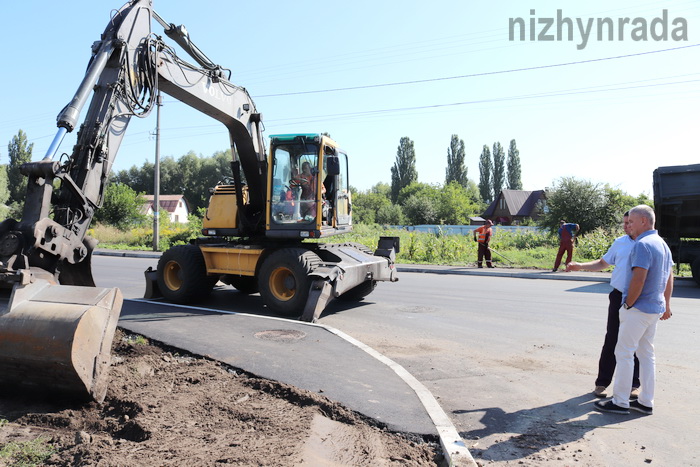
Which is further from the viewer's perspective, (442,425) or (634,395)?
(634,395)

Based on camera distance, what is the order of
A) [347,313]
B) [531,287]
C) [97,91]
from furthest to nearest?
[531,287], [347,313], [97,91]

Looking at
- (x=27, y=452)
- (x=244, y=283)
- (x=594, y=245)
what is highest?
(x=594, y=245)

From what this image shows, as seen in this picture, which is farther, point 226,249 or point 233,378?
point 226,249

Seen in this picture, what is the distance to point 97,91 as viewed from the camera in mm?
6793

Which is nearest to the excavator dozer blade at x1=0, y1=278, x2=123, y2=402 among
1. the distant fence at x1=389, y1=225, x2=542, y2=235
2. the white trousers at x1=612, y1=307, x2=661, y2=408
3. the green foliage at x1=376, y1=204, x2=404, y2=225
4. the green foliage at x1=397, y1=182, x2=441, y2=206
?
the white trousers at x1=612, y1=307, x2=661, y2=408

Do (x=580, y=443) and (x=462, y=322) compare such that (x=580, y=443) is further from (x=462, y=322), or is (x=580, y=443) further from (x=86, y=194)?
(x=86, y=194)

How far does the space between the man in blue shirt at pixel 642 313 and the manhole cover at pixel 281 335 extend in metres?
3.81

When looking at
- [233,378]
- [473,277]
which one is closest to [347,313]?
[233,378]

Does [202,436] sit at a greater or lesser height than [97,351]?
lesser

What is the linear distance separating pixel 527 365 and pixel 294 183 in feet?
17.4

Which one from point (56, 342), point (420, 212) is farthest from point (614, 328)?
point (420, 212)

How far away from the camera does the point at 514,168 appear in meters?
81.9

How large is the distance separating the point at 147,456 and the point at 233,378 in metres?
1.82

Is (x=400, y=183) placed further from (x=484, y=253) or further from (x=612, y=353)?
(x=612, y=353)
